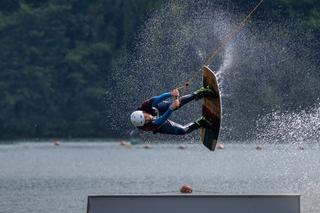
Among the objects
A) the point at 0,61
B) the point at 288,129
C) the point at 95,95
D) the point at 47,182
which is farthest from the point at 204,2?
the point at 47,182

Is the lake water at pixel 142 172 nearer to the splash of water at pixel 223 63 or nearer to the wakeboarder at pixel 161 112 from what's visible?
the wakeboarder at pixel 161 112

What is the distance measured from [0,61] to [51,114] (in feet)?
10.4

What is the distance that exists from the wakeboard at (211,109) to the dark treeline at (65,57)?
28.3 m

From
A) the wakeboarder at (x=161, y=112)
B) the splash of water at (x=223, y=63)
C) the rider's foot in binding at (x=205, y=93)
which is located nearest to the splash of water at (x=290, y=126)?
the splash of water at (x=223, y=63)

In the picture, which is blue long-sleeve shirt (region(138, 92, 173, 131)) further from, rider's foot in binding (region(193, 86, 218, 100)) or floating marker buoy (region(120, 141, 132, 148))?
floating marker buoy (region(120, 141, 132, 148))

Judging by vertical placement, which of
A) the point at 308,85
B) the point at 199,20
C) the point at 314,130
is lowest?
the point at 314,130

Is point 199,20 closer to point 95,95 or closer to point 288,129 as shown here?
point 95,95

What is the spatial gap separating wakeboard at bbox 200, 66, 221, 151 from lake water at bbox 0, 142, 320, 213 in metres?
2.86

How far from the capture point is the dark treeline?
45.8 meters

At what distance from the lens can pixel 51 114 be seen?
153 ft

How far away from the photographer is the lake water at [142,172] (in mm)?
22469

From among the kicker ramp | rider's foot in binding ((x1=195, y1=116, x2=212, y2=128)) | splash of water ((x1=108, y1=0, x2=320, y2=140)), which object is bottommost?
the kicker ramp

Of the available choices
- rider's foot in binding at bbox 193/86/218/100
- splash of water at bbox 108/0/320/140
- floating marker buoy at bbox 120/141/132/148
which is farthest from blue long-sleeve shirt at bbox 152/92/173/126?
splash of water at bbox 108/0/320/140

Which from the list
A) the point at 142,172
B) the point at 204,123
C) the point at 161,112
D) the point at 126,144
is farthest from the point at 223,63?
the point at 161,112
